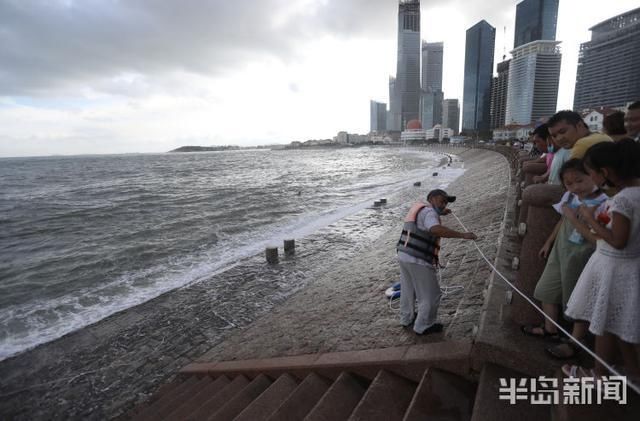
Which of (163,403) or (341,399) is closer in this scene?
(341,399)

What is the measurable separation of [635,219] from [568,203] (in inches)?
25.4

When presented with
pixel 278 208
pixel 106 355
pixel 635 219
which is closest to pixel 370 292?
pixel 635 219

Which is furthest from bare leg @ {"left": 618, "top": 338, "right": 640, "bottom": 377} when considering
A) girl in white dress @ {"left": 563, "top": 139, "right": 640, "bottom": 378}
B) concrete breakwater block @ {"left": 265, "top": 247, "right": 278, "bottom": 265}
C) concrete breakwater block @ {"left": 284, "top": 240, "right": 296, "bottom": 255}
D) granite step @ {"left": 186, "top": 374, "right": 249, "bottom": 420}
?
concrete breakwater block @ {"left": 284, "top": 240, "right": 296, "bottom": 255}

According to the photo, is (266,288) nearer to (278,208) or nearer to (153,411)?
(153,411)

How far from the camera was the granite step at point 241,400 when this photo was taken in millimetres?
3475

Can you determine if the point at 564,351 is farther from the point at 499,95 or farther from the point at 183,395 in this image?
the point at 499,95

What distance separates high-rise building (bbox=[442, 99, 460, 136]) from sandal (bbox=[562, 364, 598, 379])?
213818 millimetres

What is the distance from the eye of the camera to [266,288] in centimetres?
822

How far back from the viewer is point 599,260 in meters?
2.14

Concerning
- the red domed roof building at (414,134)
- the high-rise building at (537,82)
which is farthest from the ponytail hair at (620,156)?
the red domed roof building at (414,134)

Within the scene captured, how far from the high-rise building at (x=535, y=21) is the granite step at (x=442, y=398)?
173623 millimetres

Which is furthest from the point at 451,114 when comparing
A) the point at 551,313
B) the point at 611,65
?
the point at 551,313

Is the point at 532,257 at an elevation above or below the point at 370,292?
above

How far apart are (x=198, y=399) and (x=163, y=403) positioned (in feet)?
2.58
